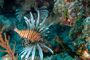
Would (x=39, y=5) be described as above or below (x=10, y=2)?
below

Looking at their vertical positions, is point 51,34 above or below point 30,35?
below

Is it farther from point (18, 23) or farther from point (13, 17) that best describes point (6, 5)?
point (18, 23)

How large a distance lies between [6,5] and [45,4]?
2770 millimetres

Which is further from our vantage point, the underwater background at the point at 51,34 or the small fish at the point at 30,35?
the small fish at the point at 30,35

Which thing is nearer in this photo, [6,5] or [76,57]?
[76,57]

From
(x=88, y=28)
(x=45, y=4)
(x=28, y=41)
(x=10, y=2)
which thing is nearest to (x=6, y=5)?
(x=10, y=2)

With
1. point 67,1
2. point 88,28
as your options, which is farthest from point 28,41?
point 67,1

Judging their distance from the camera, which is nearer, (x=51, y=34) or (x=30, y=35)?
(x=30, y=35)

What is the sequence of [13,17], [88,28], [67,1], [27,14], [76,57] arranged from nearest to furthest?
1. [88,28]
2. [76,57]
3. [67,1]
4. [27,14]
5. [13,17]

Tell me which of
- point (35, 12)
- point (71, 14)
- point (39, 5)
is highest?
point (39, 5)

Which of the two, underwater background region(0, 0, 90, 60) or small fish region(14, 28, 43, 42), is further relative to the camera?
small fish region(14, 28, 43, 42)

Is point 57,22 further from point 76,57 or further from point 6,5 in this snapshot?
point 6,5

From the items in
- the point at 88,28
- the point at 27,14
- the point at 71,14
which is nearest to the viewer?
the point at 88,28

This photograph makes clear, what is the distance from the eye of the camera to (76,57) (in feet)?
6.89
